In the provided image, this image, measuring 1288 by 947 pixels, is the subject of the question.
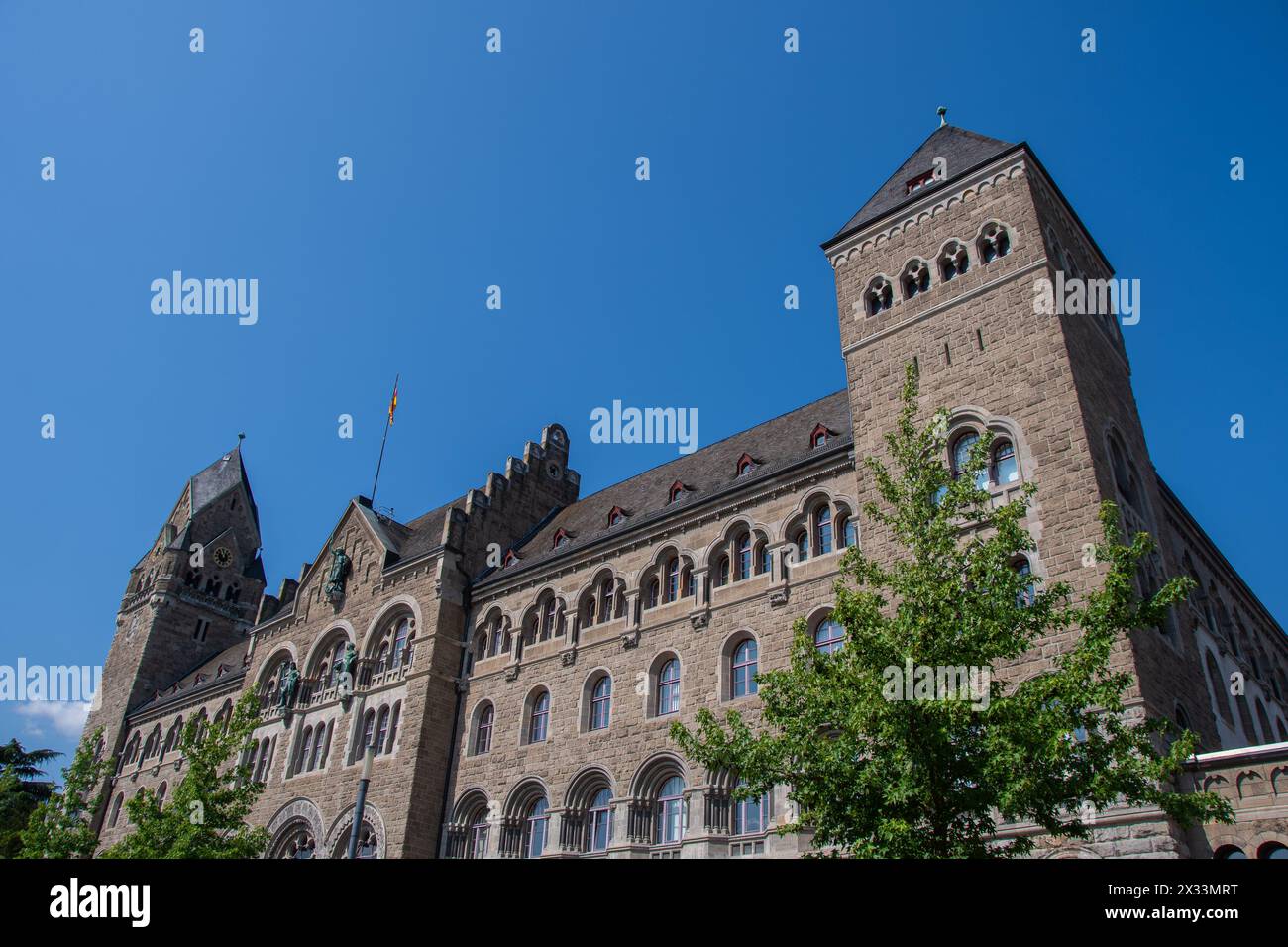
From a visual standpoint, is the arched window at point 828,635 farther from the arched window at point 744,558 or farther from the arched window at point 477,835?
the arched window at point 477,835

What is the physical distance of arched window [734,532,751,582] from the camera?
2411 centimetres

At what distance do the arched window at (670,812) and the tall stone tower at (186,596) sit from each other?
115ft

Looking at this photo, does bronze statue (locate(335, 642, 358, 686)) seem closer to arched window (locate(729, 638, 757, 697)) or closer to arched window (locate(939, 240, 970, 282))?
arched window (locate(729, 638, 757, 697))

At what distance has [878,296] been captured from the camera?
78.7ft

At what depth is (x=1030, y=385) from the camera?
19.6m

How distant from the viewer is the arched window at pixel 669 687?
24047 mm

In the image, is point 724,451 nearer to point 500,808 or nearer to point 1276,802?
point 500,808

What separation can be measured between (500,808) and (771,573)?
1038 cm

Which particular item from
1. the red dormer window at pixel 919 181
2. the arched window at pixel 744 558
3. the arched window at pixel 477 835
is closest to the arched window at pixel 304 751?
the arched window at pixel 477 835

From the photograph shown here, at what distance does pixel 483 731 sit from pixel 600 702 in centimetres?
491

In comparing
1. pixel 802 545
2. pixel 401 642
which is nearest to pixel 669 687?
pixel 802 545

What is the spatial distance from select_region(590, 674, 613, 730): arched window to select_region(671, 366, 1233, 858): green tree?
1179 centimetres

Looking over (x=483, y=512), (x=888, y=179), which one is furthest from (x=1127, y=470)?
(x=483, y=512)
